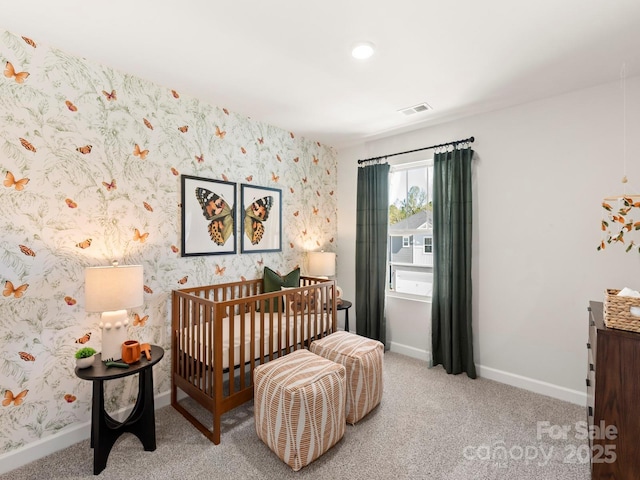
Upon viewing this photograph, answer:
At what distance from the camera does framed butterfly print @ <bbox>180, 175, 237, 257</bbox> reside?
257 cm

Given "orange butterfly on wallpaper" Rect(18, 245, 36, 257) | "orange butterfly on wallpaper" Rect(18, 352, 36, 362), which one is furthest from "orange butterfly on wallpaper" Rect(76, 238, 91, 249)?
"orange butterfly on wallpaper" Rect(18, 352, 36, 362)

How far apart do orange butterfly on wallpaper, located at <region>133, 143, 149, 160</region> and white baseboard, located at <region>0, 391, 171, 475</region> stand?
185cm

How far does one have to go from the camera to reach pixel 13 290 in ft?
5.89

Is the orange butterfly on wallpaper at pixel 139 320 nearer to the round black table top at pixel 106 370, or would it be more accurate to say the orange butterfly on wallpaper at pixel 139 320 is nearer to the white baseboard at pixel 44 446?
the round black table top at pixel 106 370

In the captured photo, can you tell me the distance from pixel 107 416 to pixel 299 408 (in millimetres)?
1220

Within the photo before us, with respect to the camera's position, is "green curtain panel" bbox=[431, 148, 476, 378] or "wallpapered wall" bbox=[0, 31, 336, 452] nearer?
"wallpapered wall" bbox=[0, 31, 336, 452]

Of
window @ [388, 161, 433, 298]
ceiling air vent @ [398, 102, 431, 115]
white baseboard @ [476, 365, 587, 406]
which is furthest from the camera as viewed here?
window @ [388, 161, 433, 298]

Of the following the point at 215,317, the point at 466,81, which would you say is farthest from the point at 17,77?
the point at 466,81

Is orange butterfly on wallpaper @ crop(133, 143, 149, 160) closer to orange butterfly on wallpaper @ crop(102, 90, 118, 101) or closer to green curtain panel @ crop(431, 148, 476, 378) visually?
orange butterfly on wallpaper @ crop(102, 90, 118, 101)

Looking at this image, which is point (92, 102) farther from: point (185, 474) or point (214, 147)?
point (185, 474)

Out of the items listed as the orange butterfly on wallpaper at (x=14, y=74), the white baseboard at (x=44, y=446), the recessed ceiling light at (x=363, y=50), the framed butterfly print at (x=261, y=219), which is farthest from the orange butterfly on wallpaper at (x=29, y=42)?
the white baseboard at (x=44, y=446)

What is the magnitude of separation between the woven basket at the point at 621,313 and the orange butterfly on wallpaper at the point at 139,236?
2.86m

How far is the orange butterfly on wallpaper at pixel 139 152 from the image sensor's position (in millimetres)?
2281

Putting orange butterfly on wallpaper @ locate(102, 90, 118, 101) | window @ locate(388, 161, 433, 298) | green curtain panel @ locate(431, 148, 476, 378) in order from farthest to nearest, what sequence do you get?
1. window @ locate(388, 161, 433, 298)
2. green curtain panel @ locate(431, 148, 476, 378)
3. orange butterfly on wallpaper @ locate(102, 90, 118, 101)
